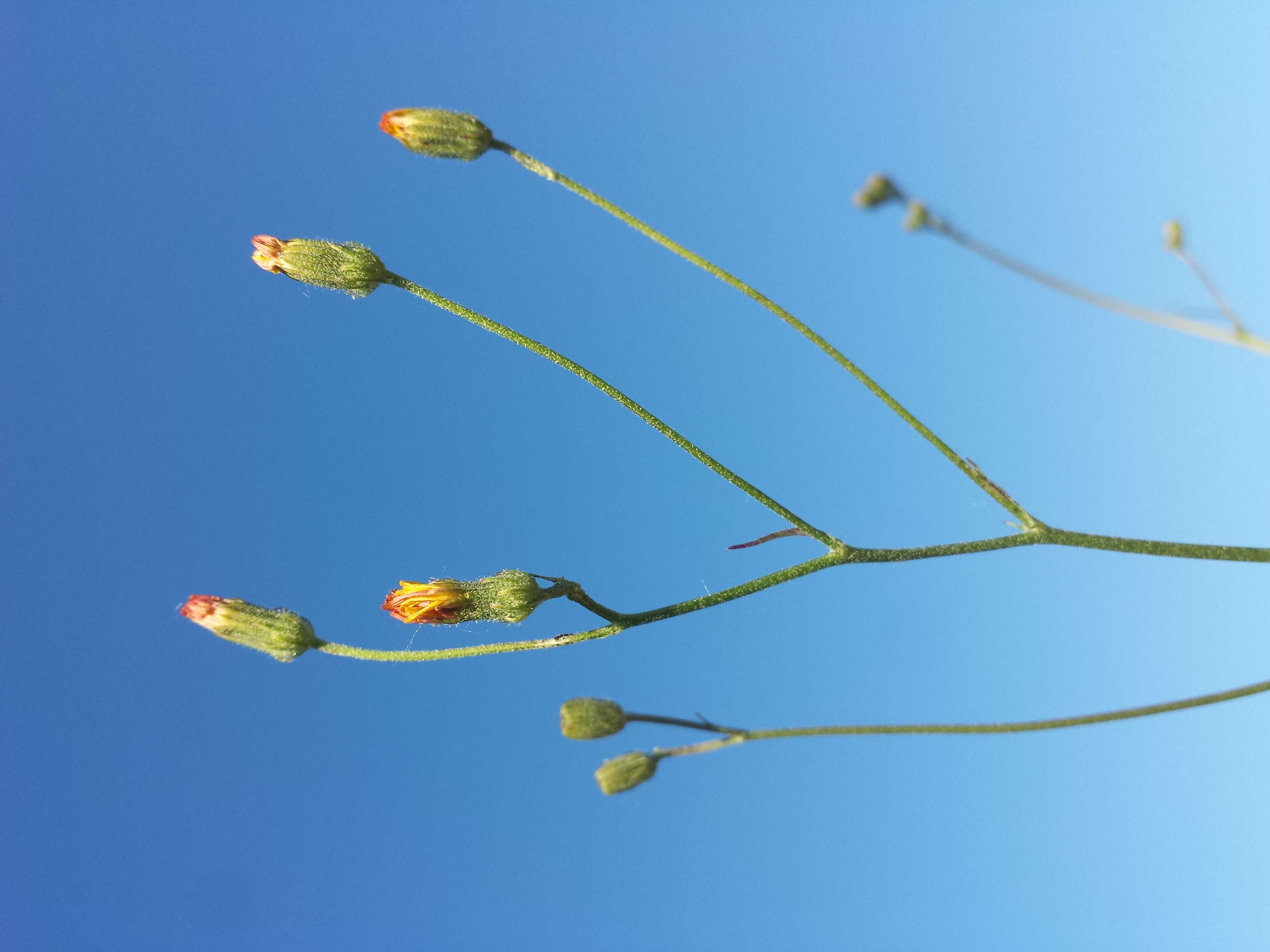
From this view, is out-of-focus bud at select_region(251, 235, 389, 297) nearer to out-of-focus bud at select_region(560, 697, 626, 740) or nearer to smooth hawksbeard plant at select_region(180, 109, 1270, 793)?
smooth hawksbeard plant at select_region(180, 109, 1270, 793)

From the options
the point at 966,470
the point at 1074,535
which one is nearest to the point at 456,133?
the point at 966,470

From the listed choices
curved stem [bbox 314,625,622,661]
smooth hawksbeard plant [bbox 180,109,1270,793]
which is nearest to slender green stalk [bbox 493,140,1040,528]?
smooth hawksbeard plant [bbox 180,109,1270,793]

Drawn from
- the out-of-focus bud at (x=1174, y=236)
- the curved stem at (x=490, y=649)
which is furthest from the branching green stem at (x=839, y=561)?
the out-of-focus bud at (x=1174, y=236)

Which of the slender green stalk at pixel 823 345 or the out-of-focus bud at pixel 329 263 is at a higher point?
the out-of-focus bud at pixel 329 263

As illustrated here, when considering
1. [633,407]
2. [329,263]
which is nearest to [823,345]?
[633,407]

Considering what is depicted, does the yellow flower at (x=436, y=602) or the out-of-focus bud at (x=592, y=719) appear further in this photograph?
the yellow flower at (x=436, y=602)

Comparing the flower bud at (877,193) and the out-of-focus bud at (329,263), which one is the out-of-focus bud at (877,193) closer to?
the flower bud at (877,193)

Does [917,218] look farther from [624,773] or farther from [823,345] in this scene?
[624,773]
